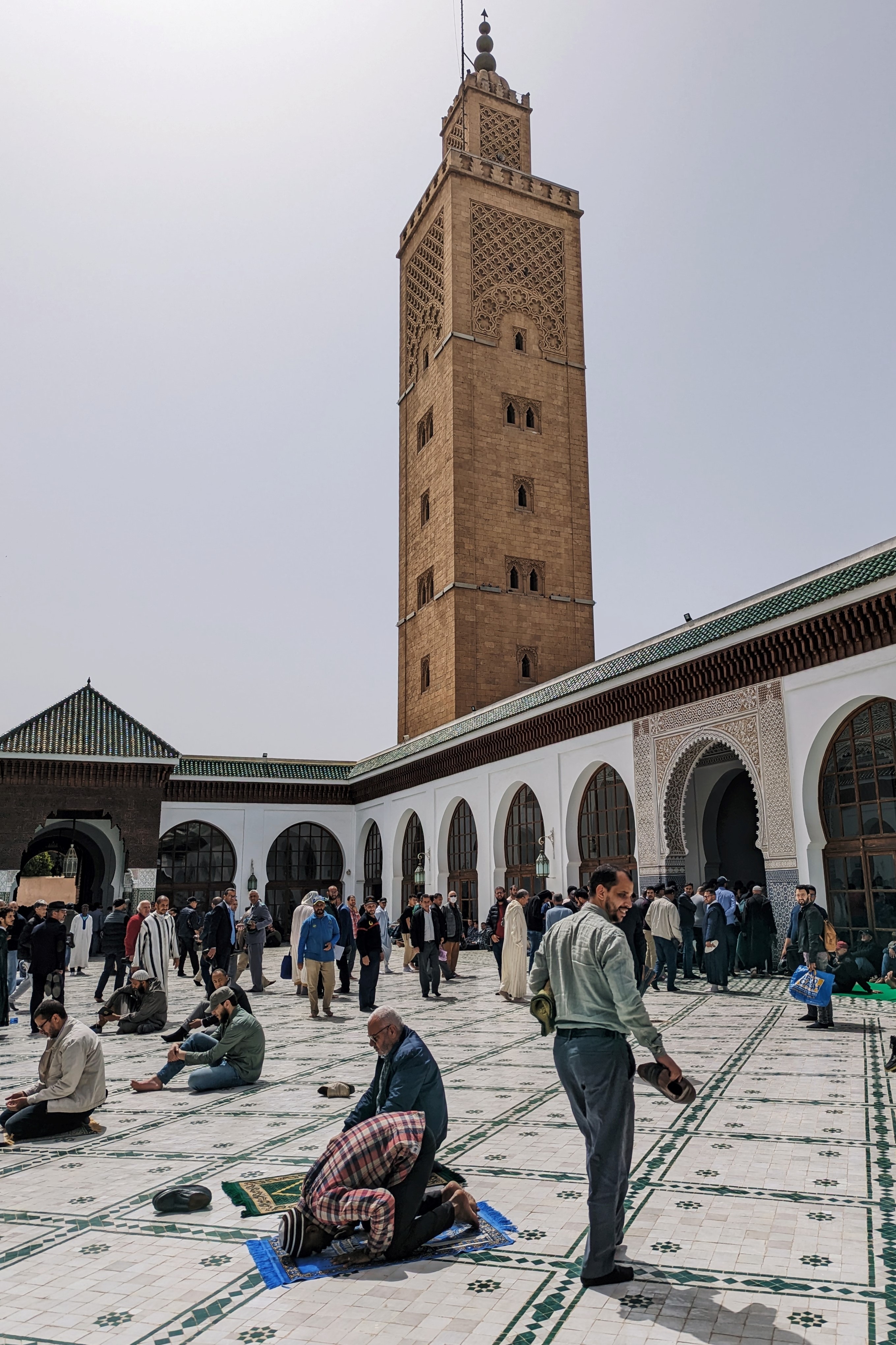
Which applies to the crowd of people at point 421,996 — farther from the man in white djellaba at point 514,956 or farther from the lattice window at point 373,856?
the lattice window at point 373,856

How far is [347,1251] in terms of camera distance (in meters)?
2.89

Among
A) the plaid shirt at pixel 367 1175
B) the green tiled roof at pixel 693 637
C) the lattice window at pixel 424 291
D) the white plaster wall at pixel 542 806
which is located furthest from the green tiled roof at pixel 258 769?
the plaid shirt at pixel 367 1175

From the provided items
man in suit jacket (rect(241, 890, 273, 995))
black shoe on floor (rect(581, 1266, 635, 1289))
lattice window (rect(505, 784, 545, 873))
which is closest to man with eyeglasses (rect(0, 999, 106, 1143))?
black shoe on floor (rect(581, 1266, 635, 1289))

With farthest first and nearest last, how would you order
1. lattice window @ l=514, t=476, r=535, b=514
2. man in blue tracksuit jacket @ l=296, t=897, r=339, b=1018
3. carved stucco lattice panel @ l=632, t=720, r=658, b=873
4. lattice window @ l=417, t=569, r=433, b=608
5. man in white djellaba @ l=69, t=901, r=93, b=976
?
lattice window @ l=417, t=569, r=433, b=608, lattice window @ l=514, t=476, r=535, b=514, man in white djellaba @ l=69, t=901, r=93, b=976, carved stucco lattice panel @ l=632, t=720, r=658, b=873, man in blue tracksuit jacket @ l=296, t=897, r=339, b=1018

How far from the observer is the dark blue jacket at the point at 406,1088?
3.34m

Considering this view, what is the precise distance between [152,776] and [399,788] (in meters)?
5.44

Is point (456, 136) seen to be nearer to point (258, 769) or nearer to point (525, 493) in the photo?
point (525, 493)

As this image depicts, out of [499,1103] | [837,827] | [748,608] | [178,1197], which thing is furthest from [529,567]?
[178,1197]

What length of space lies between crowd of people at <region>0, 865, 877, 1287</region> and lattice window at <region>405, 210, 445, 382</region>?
1742 cm

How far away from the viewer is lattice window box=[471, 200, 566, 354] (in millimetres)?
24797

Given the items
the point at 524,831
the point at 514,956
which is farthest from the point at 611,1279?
the point at 524,831

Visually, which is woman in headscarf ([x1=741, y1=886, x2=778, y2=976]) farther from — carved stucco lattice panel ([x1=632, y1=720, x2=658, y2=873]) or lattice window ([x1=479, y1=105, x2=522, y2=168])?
lattice window ([x1=479, y1=105, x2=522, y2=168])

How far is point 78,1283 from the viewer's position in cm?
275

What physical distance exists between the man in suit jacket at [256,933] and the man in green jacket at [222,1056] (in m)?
4.56
